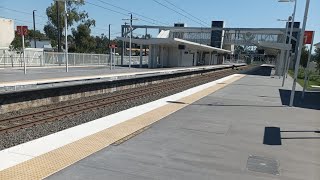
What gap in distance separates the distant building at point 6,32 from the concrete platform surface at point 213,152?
1947 inches

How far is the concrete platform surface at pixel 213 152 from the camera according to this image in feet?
19.1

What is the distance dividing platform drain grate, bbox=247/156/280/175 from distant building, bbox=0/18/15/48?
52.7 meters

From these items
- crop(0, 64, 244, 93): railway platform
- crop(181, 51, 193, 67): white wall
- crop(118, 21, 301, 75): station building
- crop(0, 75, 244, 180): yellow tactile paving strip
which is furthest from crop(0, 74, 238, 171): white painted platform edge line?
crop(181, 51, 193, 67): white wall

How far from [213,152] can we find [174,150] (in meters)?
0.82

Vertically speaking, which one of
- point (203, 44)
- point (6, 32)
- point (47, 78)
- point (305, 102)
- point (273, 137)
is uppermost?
point (6, 32)

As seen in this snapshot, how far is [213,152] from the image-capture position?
7094 mm

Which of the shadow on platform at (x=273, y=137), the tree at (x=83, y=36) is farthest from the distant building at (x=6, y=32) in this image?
the shadow on platform at (x=273, y=137)

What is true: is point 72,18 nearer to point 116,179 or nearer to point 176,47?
point 176,47

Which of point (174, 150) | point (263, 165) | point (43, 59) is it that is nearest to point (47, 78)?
point (174, 150)

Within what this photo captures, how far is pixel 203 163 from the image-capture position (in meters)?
6.34

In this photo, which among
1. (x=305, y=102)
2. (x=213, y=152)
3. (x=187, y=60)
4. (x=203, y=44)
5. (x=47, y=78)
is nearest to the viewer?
(x=213, y=152)

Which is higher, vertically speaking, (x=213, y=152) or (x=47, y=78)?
(x=213, y=152)

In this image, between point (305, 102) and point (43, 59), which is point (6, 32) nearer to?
point (43, 59)

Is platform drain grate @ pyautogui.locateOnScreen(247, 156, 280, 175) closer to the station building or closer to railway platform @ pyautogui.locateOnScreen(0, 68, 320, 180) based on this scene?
railway platform @ pyautogui.locateOnScreen(0, 68, 320, 180)
